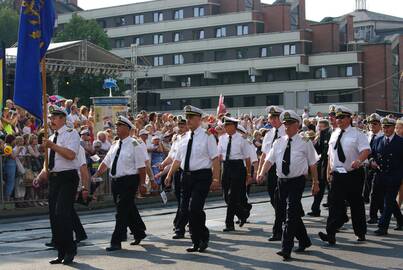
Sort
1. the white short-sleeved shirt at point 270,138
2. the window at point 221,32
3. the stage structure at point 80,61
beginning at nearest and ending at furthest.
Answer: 1. the white short-sleeved shirt at point 270,138
2. the stage structure at point 80,61
3. the window at point 221,32

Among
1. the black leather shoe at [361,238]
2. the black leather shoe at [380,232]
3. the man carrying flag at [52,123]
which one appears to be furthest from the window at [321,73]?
the man carrying flag at [52,123]

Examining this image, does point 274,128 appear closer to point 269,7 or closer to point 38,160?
point 38,160

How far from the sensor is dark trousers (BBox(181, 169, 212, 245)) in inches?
421

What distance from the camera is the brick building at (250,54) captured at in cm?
7794

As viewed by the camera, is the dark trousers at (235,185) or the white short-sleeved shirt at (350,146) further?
the dark trousers at (235,185)

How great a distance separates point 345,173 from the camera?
11.2 meters

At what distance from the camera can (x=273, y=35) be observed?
80625 mm

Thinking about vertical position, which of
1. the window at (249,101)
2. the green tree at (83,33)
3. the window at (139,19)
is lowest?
the window at (249,101)

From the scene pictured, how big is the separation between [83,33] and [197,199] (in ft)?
230

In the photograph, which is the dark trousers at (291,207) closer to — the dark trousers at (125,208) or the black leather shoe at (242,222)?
the dark trousers at (125,208)

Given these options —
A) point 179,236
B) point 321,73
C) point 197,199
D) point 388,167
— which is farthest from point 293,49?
point 197,199

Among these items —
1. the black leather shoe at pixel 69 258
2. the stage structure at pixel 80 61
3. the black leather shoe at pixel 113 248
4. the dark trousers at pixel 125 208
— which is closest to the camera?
the black leather shoe at pixel 69 258

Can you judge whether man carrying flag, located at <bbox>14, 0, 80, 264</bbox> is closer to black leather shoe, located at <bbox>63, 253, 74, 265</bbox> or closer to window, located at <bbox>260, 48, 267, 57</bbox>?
black leather shoe, located at <bbox>63, 253, 74, 265</bbox>

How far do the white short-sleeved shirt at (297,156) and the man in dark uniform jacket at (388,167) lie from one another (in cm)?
236
